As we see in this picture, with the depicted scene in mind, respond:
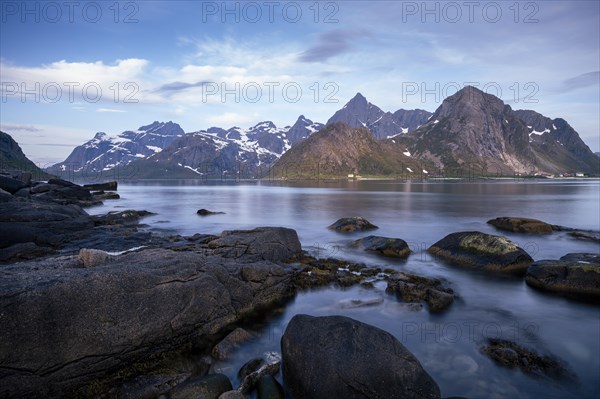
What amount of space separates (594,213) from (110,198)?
123500mm

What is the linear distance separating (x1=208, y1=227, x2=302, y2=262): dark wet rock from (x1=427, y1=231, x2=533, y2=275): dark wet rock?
14.0 meters

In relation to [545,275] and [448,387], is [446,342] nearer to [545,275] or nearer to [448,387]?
[448,387]

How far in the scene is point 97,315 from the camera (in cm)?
1244

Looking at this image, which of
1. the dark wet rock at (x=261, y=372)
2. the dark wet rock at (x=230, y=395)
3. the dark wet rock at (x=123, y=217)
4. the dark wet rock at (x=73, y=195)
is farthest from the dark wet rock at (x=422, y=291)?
the dark wet rock at (x=73, y=195)

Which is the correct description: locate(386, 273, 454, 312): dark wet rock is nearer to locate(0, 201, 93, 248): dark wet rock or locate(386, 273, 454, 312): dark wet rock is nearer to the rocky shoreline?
the rocky shoreline

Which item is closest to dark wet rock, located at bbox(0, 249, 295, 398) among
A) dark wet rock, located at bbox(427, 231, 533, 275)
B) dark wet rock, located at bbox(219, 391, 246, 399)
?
dark wet rock, located at bbox(219, 391, 246, 399)

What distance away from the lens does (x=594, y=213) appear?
6938 centimetres

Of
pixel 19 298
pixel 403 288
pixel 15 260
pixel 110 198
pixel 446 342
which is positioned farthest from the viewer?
pixel 110 198

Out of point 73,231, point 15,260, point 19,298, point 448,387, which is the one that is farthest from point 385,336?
point 73,231

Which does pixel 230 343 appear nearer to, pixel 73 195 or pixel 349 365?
pixel 349 365

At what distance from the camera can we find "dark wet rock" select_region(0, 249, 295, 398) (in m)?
10.9

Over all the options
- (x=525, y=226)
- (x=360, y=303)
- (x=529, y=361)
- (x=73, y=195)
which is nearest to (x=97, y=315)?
(x=360, y=303)

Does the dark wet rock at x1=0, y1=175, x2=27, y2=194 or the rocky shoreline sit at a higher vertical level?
the dark wet rock at x1=0, y1=175, x2=27, y2=194

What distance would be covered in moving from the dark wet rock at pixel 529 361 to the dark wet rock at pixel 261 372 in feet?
29.4
